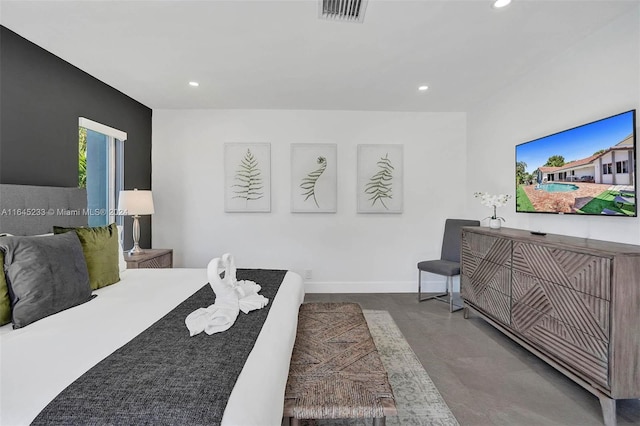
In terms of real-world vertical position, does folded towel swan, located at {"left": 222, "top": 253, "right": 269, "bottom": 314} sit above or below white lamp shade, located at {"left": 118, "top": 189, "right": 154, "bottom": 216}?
below

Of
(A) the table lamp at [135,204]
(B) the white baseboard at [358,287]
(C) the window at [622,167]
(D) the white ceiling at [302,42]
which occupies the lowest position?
(B) the white baseboard at [358,287]

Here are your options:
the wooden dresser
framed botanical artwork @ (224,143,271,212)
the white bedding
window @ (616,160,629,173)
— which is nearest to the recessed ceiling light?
window @ (616,160,629,173)

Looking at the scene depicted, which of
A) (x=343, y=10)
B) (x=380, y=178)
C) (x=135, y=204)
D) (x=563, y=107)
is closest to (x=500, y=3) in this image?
(x=343, y=10)

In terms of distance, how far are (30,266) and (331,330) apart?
1.70 meters

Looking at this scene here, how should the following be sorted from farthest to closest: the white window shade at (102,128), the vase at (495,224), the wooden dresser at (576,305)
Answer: the vase at (495,224)
the white window shade at (102,128)
the wooden dresser at (576,305)

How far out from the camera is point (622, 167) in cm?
199

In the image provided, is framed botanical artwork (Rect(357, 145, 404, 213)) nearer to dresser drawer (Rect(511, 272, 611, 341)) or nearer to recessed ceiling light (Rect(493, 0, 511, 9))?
dresser drawer (Rect(511, 272, 611, 341))

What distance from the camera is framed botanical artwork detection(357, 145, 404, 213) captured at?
13.7ft

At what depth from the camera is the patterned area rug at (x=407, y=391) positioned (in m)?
1.71

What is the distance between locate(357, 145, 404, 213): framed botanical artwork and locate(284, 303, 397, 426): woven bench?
244 cm

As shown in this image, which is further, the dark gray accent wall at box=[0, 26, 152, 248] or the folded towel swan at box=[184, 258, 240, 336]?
the dark gray accent wall at box=[0, 26, 152, 248]

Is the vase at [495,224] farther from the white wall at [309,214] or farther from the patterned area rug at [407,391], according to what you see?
the patterned area rug at [407,391]

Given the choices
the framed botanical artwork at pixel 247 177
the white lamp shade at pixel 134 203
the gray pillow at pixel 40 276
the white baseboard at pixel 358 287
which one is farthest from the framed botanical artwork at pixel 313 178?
the gray pillow at pixel 40 276

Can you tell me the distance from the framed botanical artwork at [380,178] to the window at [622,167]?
92.3 inches
